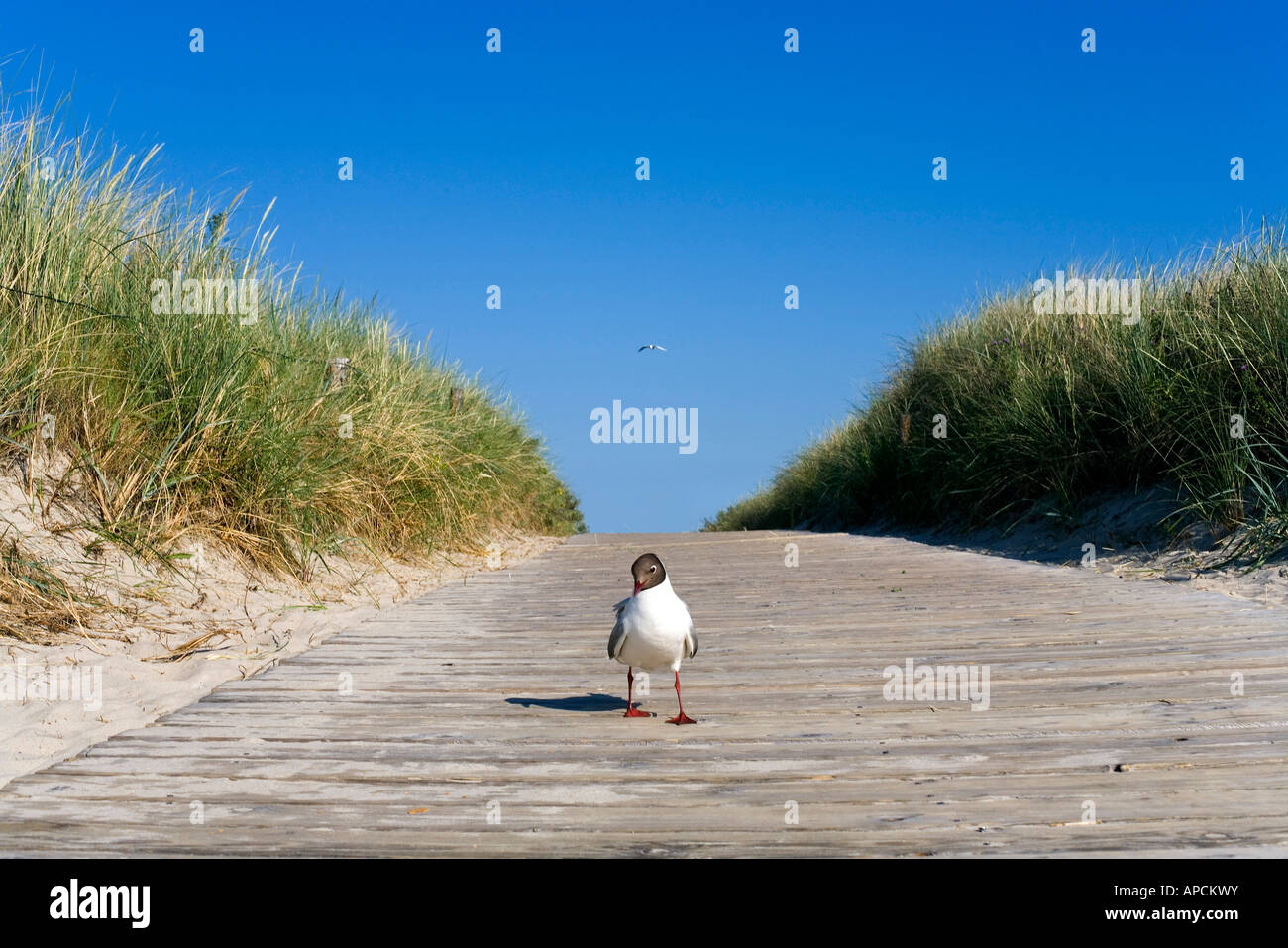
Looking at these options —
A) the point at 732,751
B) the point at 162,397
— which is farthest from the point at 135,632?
the point at 732,751

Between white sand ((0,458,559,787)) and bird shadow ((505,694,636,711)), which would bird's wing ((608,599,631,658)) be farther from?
white sand ((0,458,559,787))

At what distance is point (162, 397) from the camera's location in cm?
601

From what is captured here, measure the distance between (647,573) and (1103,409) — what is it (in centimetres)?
701

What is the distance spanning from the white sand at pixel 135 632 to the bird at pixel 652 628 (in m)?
1.85

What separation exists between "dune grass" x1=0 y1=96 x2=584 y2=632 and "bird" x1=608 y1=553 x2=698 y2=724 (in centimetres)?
299

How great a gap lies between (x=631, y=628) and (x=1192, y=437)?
6482 millimetres

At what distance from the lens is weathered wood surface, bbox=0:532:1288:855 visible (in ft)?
8.01

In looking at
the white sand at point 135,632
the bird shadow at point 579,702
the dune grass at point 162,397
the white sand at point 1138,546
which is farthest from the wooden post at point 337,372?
the white sand at point 1138,546

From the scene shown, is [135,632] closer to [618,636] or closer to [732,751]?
[618,636]

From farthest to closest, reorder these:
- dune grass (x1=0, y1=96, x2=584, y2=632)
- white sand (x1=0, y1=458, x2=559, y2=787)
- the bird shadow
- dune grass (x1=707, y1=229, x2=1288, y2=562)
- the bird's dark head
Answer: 1. dune grass (x1=707, y1=229, x2=1288, y2=562)
2. dune grass (x1=0, y1=96, x2=584, y2=632)
3. the bird shadow
4. white sand (x1=0, y1=458, x2=559, y2=787)
5. the bird's dark head

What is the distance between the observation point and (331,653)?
15.9 ft

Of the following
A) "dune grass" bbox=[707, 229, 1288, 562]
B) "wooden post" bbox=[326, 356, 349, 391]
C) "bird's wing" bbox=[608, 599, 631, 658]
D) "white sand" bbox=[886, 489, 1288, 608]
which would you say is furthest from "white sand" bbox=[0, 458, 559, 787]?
"dune grass" bbox=[707, 229, 1288, 562]

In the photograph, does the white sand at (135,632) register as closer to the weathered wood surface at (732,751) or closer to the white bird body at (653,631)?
the weathered wood surface at (732,751)
